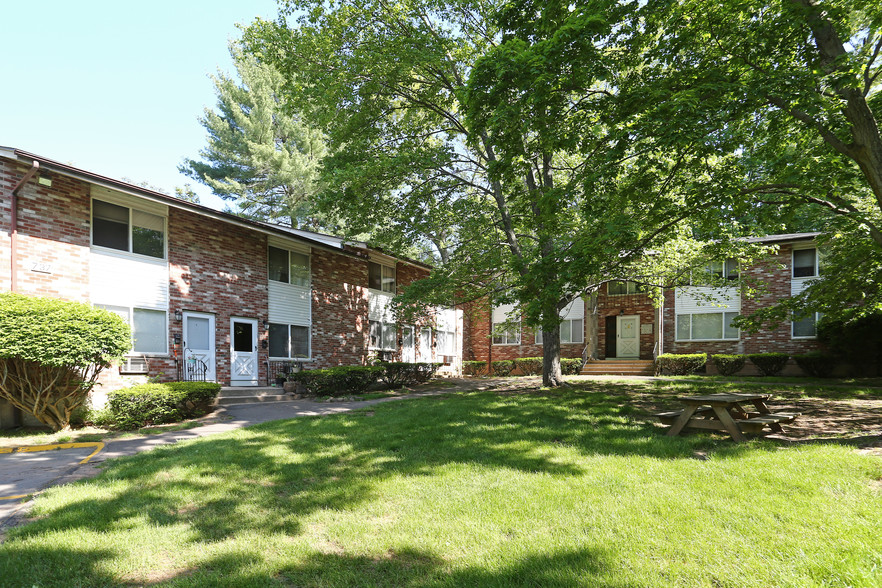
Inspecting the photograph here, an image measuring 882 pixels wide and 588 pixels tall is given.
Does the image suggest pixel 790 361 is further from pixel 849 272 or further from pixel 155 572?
pixel 155 572

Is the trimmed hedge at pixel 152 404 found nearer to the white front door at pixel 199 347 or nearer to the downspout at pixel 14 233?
the white front door at pixel 199 347

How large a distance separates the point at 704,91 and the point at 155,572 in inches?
325

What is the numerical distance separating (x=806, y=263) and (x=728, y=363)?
18.6ft

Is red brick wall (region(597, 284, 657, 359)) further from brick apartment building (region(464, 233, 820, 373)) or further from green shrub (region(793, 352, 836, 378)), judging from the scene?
green shrub (region(793, 352, 836, 378))

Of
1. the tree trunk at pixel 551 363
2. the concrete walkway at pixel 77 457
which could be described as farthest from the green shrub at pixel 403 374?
the tree trunk at pixel 551 363

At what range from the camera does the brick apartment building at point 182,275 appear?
10062 mm

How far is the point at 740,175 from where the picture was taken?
316 inches

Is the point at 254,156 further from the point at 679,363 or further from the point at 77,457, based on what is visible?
the point at 679,363

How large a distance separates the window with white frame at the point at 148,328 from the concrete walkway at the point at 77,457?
2790 mm

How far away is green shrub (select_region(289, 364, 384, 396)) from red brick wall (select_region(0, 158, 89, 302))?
5.95m

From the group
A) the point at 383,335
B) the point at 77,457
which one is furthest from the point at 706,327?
the point at 77,457

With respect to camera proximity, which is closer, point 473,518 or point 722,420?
point 473,518

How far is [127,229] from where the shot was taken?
1200 centimetres

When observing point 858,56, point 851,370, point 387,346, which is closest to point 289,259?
point 387,346
